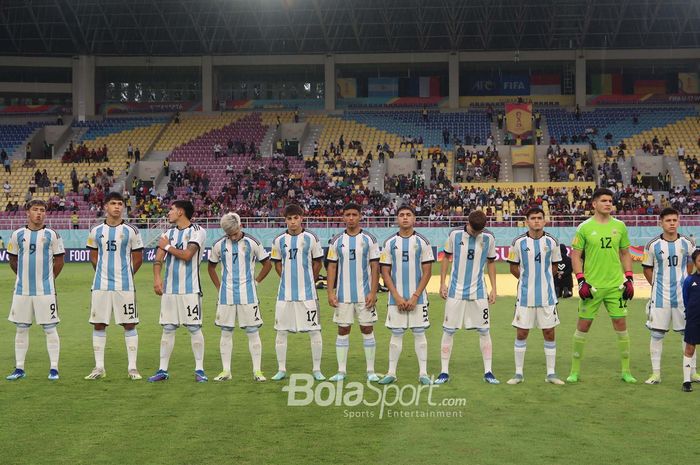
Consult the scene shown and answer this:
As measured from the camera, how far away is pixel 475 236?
37.4ft

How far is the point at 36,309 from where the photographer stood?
38.6ft

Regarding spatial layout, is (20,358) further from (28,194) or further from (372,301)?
(28,194)

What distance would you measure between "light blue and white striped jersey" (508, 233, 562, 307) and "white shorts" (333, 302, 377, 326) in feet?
6.08

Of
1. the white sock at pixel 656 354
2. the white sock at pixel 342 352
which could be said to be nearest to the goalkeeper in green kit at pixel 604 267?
the white sock at pixel 656 354

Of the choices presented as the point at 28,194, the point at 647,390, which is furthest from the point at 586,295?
the point at 28,194

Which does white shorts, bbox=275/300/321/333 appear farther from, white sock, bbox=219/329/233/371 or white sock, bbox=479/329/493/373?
white sock, bbox=479/329/493/373

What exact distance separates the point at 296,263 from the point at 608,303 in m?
3.93

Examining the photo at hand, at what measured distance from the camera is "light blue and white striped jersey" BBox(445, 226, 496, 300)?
37.1ft

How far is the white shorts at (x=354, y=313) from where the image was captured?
11422mm

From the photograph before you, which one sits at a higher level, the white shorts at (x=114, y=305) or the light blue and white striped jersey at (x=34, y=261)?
the light blue and white striped jersey at (x=34, y=261)

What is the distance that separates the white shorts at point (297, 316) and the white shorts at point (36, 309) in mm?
2915

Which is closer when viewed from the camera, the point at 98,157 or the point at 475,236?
the point at 475,236

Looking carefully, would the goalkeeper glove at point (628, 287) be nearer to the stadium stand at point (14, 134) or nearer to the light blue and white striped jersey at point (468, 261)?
the light blue and white striped jersey at point (468, 261)

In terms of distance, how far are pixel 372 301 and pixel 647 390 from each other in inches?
135
